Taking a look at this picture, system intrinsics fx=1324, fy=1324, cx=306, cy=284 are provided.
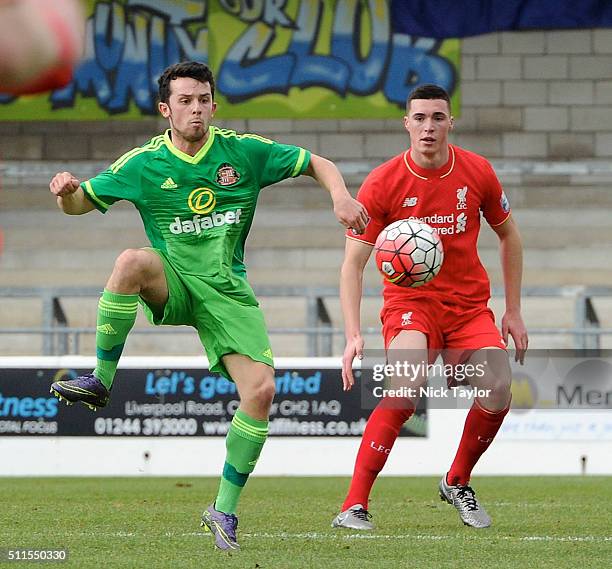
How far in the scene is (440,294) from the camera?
6.60m

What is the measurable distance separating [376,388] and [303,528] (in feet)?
13.3

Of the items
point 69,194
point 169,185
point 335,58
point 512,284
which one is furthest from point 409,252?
point 335,58

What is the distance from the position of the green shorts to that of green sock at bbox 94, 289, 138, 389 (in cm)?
17

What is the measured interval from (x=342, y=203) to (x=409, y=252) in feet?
3.47

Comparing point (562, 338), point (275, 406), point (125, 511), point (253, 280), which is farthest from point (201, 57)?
point (125, 511)

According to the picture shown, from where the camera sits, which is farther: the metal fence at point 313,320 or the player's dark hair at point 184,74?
the metal fence at point 313,320

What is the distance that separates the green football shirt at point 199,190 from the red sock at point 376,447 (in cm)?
111

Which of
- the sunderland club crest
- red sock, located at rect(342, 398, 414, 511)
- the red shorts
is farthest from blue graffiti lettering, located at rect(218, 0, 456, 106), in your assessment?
the sunderland club crest

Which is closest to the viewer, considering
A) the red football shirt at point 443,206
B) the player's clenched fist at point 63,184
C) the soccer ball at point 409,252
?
the player's clenched fist at point 63,184

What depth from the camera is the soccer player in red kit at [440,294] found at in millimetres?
6461

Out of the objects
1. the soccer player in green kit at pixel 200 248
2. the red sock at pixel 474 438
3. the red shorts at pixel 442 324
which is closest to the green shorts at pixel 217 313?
the soccer player in green kit at pixel 200 248

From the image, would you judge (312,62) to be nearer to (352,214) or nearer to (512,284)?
(512,284)

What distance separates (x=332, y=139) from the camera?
1759cm

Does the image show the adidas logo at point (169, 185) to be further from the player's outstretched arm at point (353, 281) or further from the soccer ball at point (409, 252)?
the soccer ball at point (409, 252)
